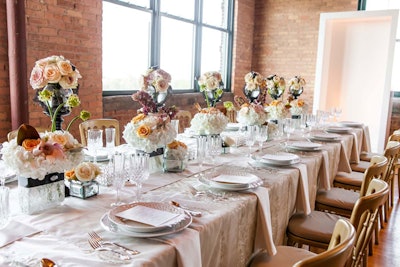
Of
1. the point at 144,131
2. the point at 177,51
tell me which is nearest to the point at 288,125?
the point at 144,131

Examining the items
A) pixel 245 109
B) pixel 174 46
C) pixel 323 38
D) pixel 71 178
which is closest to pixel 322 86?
pixel 323 38

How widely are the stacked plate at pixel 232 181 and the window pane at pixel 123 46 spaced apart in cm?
315

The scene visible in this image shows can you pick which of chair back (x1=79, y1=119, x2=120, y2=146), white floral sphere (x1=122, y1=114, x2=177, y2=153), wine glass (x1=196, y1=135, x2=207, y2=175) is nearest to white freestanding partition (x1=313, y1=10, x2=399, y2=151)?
chair back (x1=79, y1=119, x2=120, y2=146)

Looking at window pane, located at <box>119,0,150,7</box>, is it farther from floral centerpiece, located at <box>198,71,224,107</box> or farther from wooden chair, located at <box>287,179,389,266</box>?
wooden chair, located at <box>287,179,389,266</box>

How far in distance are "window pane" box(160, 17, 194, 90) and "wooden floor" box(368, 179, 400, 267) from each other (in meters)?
3.69

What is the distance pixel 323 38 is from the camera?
22.0 feet

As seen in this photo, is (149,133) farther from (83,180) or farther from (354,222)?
(354,222)

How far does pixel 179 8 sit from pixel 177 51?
2.20ft

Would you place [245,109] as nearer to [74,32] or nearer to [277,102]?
[277,102]

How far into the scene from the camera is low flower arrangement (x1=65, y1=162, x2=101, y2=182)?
1531 millimetres

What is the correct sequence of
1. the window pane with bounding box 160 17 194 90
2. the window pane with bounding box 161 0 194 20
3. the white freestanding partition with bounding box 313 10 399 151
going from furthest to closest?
the white freestanding partition with bounding box 313 10 399 151
the window pane with bounding box 160 17 194 90
the window pane with bounding box 161 0 194 20

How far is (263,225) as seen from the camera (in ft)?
5.60

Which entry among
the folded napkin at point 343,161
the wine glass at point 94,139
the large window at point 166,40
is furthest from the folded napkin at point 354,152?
the large window at point 166,40

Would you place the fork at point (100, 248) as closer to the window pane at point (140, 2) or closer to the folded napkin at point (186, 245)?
the folded napkin at point (186, 245)
